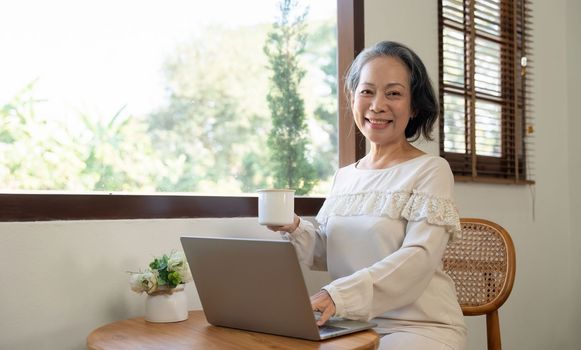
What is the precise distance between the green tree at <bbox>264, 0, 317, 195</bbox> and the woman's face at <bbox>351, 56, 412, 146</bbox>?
88 cm

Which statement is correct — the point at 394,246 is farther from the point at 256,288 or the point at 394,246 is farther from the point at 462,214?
the point at 462,214

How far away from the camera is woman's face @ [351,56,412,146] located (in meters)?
1.77

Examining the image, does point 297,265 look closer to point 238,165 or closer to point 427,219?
A: point 427,219

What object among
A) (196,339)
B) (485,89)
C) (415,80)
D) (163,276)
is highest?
(485,89)

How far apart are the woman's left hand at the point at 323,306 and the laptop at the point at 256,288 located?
0.02 m

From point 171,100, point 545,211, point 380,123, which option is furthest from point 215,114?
point 545,211

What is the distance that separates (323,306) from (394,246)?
0.36m

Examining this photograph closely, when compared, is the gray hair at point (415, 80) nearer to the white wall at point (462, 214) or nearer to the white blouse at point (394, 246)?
the white blouse at point (394, 246)

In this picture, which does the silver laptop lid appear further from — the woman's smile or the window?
the window

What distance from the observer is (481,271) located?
6.57 ft

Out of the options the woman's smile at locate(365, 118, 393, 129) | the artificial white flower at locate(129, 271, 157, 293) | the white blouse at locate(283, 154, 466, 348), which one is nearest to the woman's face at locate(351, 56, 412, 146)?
the woman's smile at locate(365, 118, 393, 129)

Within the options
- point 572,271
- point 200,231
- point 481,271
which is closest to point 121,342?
point 200,231

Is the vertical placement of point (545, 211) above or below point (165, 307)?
above

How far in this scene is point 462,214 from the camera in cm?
281
